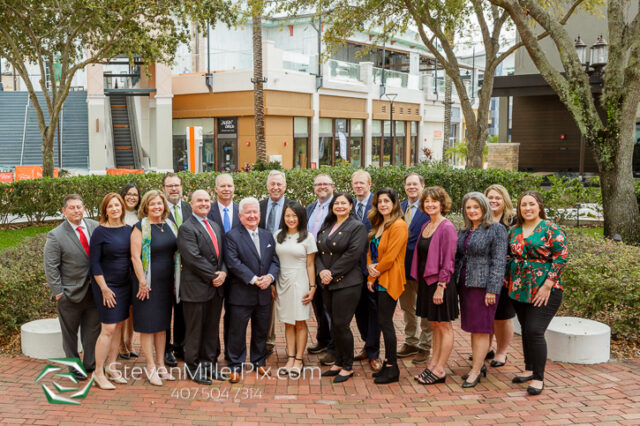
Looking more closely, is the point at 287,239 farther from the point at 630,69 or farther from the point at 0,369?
the point at 630,69

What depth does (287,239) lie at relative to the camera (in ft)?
19.6

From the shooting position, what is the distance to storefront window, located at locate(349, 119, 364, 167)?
1382 inches

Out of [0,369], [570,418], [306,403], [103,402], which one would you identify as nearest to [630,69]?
[570,418]

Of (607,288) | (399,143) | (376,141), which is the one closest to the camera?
(607,288)

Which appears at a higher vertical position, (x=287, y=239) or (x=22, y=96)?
(x=22, y=96)

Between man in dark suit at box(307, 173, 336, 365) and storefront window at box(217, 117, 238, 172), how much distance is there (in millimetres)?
22856

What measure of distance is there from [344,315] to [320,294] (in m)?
0.51

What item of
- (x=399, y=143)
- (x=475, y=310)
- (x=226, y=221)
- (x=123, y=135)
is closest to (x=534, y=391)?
(x=475, y=310)

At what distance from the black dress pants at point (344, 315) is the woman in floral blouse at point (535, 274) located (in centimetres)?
149

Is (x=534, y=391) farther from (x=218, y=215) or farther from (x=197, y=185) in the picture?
(x=197, y=185)

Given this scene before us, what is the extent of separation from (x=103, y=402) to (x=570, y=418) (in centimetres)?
402

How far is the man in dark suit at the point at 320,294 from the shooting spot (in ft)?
20.8

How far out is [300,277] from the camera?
235 inches

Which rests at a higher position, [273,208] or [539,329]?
[273,208]
